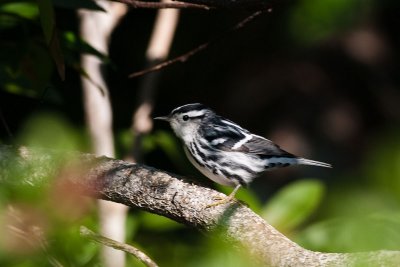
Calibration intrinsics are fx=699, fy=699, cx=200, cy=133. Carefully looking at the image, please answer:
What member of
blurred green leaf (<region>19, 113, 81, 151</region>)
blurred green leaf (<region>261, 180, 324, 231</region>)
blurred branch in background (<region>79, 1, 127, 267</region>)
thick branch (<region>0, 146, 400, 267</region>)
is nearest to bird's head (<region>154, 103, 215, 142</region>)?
blurred branch in background (<region>79, 1, 127, 267</region>)

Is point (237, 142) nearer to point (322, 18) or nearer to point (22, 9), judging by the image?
point (22, 9)

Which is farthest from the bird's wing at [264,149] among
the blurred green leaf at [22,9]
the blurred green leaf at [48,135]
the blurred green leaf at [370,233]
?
the blurred green leaf at [370,233]

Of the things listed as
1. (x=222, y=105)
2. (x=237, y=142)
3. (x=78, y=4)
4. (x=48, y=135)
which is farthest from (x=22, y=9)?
(x=222, y=105)

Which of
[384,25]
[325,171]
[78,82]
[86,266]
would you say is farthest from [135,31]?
[86,266]

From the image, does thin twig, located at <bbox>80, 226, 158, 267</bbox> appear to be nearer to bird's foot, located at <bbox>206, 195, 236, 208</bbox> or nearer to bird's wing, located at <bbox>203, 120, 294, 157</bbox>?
bird's foot, located at <bbox>206, 195, 236, 208</bbox>

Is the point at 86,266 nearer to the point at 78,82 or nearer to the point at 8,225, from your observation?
the point at 8,225

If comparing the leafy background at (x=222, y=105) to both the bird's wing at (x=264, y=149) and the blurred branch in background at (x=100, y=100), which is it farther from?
the bird's wing at (x=264, y=149)

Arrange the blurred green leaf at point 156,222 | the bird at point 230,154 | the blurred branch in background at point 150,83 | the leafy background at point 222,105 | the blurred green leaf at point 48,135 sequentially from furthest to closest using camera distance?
1. the blurred branch in background at point 150,83
2. the bird at point 230,154
3. the blurred green leaf at point 156,222
4. the blurred green leaf at point 48,135
5. the leafy background at point 222,105
